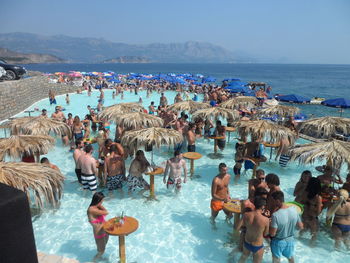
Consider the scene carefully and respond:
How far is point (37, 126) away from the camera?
8.02 meters

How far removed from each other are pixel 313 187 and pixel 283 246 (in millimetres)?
1486

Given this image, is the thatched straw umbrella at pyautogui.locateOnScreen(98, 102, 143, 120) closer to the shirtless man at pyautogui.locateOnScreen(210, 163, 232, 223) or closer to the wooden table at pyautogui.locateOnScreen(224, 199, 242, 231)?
the shirtless man at pyautogui.locateOnScreen(210, 163, 232, 223)

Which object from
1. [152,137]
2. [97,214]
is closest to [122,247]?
[97,214]

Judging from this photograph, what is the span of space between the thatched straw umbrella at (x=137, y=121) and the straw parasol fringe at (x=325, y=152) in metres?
4.67

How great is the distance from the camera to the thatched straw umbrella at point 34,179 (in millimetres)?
4215

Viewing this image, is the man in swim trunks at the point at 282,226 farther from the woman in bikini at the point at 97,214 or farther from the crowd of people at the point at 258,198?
the woman in bikini at the point at 97,214

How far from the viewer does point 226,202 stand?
213 inches

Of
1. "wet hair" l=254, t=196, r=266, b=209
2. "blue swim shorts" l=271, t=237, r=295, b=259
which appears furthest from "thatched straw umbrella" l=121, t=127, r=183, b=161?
"blue swim shorts" l=271, t=237, r=295, b=259

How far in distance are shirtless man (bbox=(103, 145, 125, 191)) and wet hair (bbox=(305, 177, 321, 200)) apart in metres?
4.41

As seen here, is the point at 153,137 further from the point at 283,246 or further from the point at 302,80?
the point at 302,80

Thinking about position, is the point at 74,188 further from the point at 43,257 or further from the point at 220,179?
the point at 220,179

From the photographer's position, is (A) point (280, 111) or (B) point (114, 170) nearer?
(B) point (114, 170)

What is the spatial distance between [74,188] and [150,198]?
238 cm

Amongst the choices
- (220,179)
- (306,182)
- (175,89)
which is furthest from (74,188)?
(175,89)
